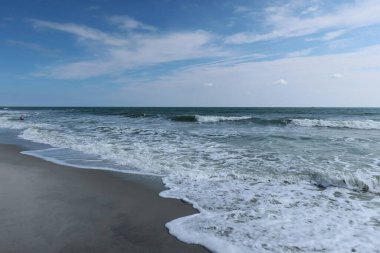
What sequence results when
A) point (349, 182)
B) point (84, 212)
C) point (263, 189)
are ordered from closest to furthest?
1. point (84, 212)
2. point (263, 189)
3. point (349, 182)

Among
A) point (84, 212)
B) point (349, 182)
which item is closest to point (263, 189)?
point (349, 182)

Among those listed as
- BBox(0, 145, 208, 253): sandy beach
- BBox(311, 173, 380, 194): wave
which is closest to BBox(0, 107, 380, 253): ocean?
BBox(311, 173, 380, 194): wave

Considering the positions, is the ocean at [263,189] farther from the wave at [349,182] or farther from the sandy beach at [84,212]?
the sandy beach at [84,212]

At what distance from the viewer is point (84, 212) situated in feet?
15.0

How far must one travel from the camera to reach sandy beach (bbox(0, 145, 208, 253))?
3.56 metres

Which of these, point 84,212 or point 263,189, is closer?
point 84,212

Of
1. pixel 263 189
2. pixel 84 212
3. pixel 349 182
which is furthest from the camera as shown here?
pixel 349 182

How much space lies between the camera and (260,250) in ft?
11.5

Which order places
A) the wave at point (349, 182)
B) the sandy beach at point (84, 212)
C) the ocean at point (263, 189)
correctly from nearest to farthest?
1. the sandy beach at point (84, 212)
2. the ocean at point (263, 189)
3. the wave at point (349, 182)

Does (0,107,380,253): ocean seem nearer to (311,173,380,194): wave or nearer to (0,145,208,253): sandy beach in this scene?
(311,173,380,194): wave

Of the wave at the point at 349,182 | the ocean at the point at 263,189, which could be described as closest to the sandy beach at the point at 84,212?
the ocean at the point at 263,189

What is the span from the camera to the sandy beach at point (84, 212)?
3557 mm

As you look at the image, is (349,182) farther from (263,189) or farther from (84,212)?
(84,212)

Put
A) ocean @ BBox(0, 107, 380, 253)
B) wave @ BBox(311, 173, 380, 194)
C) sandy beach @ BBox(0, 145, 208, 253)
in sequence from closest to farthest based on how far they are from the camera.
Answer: sandy beach @ BBox(0, 145, 208, 253) → ocean @ BBox(0, 107, 380, 253) → wave @ BBox(311, 173, 380, 194)
